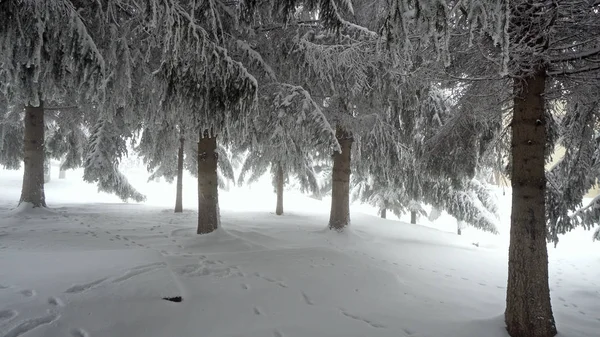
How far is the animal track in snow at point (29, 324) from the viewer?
2.85m

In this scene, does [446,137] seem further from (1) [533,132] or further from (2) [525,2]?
(2) [525,2]

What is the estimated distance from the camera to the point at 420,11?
2.50 m

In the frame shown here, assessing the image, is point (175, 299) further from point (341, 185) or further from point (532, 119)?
point (341, 185)

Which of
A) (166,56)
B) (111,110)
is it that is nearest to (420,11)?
(166,56)

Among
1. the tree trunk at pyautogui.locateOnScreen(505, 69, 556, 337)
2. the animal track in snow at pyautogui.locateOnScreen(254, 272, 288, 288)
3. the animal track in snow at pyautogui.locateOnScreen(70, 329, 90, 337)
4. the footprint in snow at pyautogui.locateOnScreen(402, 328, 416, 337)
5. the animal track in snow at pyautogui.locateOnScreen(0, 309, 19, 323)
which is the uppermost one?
the tree trunk at pyautogui.locateOnScreen(505, 69, 556, 337)

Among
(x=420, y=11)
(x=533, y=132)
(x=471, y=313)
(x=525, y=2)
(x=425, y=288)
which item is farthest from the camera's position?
(x=425, y=288)

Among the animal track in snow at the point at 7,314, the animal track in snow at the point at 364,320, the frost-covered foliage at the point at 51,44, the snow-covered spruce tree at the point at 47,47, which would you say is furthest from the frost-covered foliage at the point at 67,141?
the animal track in snow at the point at 364,320

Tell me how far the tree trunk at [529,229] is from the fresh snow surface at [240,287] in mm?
387

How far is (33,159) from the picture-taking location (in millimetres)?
9711

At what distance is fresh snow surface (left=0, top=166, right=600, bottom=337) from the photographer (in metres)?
3.45

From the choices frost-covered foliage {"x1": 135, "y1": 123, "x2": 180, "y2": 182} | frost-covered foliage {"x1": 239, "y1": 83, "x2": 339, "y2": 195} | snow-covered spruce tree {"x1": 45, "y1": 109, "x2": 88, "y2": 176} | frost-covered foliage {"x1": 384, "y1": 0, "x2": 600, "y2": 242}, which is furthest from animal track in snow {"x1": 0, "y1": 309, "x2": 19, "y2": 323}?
snow-covered spruce tree {"x1": 45, "y1": 109, "x2": 88, "y2": 176}

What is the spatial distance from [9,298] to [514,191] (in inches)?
235

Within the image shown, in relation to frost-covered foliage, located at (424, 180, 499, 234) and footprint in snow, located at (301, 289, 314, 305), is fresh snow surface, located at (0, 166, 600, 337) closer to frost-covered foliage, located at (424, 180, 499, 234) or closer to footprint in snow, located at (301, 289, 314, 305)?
footprint in snow, located at (301, 289, 314, 305)

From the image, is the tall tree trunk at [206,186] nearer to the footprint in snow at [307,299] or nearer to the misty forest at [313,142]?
the misty forest at [313,142]
